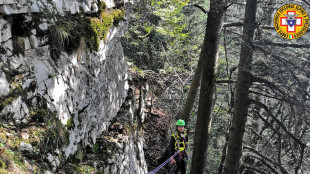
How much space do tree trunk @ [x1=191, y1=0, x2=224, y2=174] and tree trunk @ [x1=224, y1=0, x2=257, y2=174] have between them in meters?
0.68

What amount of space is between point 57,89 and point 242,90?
4.77 m

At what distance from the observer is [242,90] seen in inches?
264

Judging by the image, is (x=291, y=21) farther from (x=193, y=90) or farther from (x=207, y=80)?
(x=193, y=90)

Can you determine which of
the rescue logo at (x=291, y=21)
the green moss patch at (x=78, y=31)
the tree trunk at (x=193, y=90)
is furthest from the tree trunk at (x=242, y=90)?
the green moss patch at (x=78, y=31)

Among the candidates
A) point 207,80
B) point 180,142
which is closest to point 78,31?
point 207,80

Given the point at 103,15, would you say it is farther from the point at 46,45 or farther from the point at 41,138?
the point at 41,138

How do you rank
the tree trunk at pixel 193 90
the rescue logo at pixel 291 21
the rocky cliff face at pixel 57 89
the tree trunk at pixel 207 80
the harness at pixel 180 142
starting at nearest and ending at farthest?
the rocky cliff face at pixel 57 89
the tree trunk at pixel 207 80
the rescue logo at pixel 291 21
the harness at pixel 180 142
the tree trunk at pixel 193 90

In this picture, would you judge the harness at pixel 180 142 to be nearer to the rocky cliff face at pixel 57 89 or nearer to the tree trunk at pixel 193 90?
the rocky cliff face at pixel 57 89

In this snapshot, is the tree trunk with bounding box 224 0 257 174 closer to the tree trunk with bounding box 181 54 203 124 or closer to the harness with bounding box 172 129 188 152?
the harness with bounding box 172 129 188 152

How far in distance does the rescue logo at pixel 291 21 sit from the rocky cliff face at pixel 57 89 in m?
4.84

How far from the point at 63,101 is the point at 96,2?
2.72m

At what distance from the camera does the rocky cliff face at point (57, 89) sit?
3375 mm

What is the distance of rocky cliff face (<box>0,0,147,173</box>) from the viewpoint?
3375 mm

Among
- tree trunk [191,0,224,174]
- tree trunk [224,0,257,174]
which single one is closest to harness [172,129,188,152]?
tree trunk [191,0,224,174]
